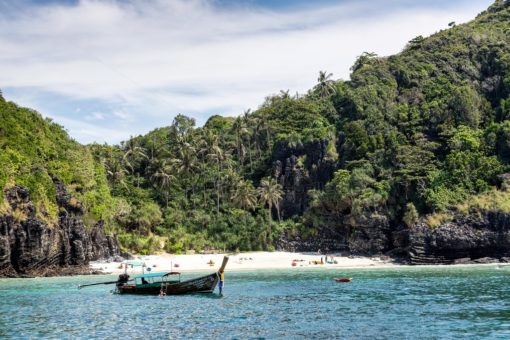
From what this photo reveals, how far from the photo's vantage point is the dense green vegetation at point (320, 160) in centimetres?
7181

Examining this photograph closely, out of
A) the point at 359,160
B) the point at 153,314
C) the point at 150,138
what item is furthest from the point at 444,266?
the point at 150,138

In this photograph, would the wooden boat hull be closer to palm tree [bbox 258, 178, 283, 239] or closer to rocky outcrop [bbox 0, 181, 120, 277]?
rocky outcrop [bbox 0, 181, 120, 277]

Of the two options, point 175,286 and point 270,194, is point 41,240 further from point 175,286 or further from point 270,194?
point 270,194

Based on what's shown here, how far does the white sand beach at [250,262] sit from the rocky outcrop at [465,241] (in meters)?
4.58

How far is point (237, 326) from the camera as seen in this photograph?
26812 mm

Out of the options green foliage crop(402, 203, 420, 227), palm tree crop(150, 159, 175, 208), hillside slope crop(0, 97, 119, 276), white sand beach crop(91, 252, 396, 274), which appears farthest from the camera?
palm tree crop(150, 159, 175, 208)

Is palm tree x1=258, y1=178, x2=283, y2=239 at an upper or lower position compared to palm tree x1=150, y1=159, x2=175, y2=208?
lower

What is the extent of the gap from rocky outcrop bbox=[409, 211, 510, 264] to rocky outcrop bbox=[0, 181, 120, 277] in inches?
1609

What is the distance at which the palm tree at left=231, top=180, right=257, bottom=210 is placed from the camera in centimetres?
8762

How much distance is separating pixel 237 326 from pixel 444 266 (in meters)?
45.8

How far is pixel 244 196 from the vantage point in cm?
8756

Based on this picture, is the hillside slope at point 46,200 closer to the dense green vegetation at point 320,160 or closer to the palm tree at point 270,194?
the dense green vegetation at point 320,160

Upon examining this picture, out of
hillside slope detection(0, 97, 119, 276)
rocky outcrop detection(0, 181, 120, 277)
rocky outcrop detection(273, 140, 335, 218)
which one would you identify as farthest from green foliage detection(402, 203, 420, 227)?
rocky outcrop detection(0, 181, 120, 277)

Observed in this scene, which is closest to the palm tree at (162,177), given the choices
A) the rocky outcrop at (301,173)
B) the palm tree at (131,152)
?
the palm tree at (131,152)
